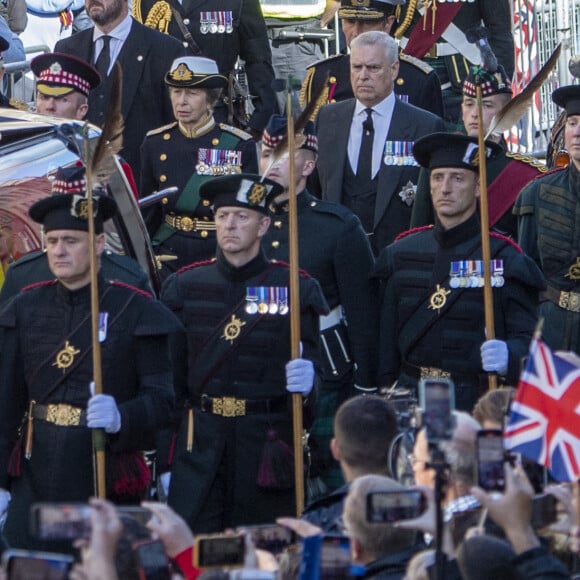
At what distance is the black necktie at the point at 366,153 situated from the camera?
13.0 metres

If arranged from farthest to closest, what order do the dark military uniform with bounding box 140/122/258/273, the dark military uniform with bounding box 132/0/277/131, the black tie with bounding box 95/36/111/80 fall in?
the dark military uniform with bounding box 132/0/277/131
the black tie with bounding box 95/36/111/80
the dark military uniform with bounding box 140/122/258/273

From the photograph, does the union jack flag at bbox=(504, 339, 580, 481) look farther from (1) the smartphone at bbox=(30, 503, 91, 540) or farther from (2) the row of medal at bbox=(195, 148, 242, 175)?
(2) the row of medal at bbox=(195, 148, 242, 175)

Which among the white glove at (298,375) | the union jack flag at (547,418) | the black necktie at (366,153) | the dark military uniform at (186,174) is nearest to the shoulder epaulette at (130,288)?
the white glove at (298,375)

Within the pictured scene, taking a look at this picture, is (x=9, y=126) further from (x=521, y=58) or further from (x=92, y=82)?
(x=521, y=58)

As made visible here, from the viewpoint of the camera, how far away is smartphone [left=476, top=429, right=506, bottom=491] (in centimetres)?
646

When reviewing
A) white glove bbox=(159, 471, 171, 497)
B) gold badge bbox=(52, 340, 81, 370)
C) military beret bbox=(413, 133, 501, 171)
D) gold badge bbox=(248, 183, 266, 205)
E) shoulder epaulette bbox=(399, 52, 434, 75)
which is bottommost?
white glove bbox=(159, 471, 171, 497)

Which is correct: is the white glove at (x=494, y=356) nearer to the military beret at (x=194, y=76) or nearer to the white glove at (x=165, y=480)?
the white glove at (x=165, y=480)

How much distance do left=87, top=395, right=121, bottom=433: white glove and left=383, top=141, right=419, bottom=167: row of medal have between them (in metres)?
3.45

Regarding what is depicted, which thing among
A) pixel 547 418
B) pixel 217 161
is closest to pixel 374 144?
pixel 217 161

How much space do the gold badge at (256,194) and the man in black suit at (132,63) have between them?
315 centimetres

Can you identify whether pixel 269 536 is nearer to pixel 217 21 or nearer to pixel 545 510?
pixel 545 510

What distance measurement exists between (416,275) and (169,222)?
2456mm

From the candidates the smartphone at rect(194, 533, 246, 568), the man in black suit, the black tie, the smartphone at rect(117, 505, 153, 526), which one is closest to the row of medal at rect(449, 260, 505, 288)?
the man in black suit

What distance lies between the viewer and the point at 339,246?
1174 centimetres
